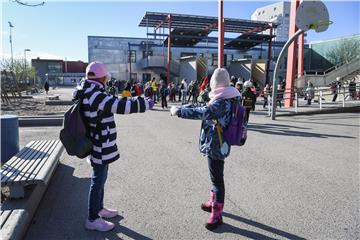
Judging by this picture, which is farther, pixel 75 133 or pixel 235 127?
pixel 235 127

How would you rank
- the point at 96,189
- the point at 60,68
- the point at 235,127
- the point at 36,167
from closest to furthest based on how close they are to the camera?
the point at 96,189 → the point at 235,127 → the point at 36,167 → the point at 60,68

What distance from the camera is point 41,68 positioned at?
79.6 meters

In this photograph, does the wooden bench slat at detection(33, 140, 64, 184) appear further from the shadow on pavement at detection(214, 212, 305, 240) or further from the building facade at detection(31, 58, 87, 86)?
the building facade at detection(31, 58, 87, 86)

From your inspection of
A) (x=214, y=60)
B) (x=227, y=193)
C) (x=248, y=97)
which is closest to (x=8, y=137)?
(x=227, y=193)

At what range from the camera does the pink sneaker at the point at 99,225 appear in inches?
139

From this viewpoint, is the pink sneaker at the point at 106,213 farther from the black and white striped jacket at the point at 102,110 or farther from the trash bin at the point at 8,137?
the trash bin at the point at 8,137

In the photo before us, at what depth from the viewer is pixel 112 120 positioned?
3.49 metres

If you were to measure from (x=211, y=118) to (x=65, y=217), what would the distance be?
214 cm

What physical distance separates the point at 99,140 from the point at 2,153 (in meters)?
3.00

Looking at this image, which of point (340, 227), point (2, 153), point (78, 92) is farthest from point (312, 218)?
point (2, 153)

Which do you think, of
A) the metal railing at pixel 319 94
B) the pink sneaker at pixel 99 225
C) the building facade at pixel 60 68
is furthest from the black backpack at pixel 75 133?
the building facade at pixel 60 68

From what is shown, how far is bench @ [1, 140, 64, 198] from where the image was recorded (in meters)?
3.63

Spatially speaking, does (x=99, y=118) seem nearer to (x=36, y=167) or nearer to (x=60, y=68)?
(x=36, y=167)

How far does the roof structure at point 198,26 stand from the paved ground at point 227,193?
97.3ft
